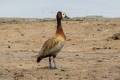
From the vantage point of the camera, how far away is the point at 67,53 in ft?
86.9

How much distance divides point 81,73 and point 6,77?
2.41 metres

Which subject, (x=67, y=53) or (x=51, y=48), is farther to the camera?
(x=67, y=53)

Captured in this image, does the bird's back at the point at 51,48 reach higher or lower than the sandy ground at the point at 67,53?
higher

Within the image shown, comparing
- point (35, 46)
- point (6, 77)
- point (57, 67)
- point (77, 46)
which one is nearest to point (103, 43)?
point (77, 46)

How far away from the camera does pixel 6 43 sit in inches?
1268

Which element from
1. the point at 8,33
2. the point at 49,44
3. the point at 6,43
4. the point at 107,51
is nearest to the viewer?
the point at 49,44

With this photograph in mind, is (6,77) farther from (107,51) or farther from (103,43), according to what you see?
(103,43)

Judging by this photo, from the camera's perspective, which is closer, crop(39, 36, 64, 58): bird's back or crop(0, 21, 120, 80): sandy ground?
crop(0, 21, 120, 80): sandy ground

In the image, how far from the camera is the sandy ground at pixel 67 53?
18.7 m

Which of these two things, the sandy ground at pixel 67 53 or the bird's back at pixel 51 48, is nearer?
the sandy ground at pixel 67 53

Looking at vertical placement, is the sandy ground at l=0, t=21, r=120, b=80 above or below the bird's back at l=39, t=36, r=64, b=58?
below

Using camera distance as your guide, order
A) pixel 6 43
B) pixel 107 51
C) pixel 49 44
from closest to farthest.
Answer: pixel 49 44 < pixel 107 51 < pixel 6 43

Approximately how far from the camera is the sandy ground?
18.7m

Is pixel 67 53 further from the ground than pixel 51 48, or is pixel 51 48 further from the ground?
pixel 51 48
